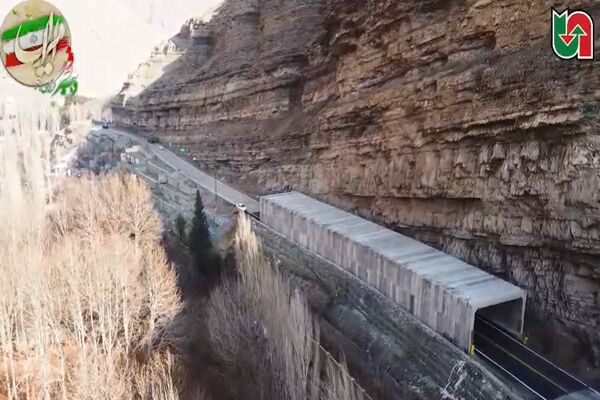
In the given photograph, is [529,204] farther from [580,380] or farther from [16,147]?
[16,147]

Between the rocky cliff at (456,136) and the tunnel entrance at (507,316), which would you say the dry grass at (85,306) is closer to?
the tunnel entrance at (507,316)

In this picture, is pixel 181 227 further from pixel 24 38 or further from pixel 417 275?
pixel 417 275

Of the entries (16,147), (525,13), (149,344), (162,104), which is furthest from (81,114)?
(525,13)

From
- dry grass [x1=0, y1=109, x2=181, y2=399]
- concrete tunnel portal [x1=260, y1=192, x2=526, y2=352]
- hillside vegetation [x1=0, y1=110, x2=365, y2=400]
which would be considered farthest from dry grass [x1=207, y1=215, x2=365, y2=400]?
concrete tunnel portal [x1=260, y1=192, x2=526, y2=352]

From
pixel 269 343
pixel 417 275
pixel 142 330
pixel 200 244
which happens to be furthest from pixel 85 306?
pixel 417 275

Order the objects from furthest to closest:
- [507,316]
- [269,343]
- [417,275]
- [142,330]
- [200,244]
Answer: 1. [200,244]
2. [142,330]
3. [269,343]
4. [417,275]
5. [507,316]

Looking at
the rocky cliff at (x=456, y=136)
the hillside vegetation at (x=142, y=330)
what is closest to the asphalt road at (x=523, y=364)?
the rocky cliff at (x=456, y=136)

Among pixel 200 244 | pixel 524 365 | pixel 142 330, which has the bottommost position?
pixel 142 330
